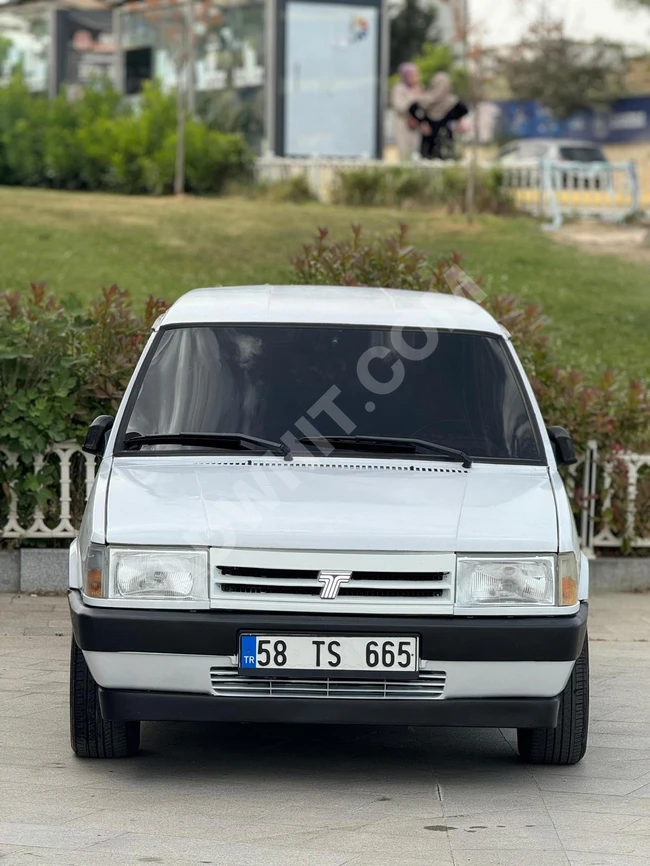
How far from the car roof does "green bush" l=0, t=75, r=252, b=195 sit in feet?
68.8

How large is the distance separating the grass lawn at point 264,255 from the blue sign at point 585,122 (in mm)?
37499

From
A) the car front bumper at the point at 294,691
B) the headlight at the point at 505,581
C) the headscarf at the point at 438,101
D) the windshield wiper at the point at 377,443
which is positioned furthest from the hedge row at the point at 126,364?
the headscarf at the point at 438,101

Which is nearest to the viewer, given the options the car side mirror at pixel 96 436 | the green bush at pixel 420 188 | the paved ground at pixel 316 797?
the paved ground at pixel 316 797

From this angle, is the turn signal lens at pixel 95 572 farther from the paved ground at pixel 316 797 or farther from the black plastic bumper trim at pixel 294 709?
the paved ground at pixel 316 797

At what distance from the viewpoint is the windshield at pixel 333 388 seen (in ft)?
19.9

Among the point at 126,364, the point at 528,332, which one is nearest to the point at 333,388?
the point at 126,364

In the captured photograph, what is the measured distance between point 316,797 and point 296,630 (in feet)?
2.15

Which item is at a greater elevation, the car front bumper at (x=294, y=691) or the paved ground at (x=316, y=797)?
the car front bumper at (x=294, y=691)

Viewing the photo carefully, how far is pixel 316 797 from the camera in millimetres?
5328

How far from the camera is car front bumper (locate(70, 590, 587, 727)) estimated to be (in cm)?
511

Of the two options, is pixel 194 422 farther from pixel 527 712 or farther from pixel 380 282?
pixel 380 282

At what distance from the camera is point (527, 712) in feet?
17.2

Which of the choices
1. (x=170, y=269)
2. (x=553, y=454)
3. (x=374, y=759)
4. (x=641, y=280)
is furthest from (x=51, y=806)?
(x=641, y=280)

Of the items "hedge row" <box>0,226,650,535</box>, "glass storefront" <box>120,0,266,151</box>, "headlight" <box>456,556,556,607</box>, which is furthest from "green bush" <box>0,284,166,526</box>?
"glass storefront" <box>120,0,266,151</box>
